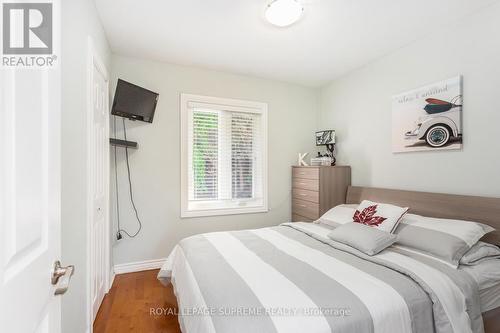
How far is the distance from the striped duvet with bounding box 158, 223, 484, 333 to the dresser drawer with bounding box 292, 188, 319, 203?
3.95ft

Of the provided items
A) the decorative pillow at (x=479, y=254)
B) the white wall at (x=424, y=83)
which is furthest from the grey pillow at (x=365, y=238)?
the white wall at (x=424, y=83)

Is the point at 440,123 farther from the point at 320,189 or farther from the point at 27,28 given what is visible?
the point at 27,28

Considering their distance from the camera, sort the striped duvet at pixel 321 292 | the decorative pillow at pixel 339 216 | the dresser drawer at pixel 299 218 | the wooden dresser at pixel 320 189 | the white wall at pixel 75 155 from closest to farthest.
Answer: the striped duvet at pixel 321 292
the white wall at pixel 75 155
the decorative pillow at pixel 339 216
the wooden dresser at pixel 320 189
the dresser drawer at pixel 299 218

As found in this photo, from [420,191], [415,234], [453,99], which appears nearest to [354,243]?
[415,234]

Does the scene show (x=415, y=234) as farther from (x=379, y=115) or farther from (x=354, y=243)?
(x=379, y=115)

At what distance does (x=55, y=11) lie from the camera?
790mm

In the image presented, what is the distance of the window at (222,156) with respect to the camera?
310 centimetres

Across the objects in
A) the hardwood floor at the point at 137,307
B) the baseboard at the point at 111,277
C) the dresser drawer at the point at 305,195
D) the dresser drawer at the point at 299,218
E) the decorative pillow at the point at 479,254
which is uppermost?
the dresser drawer at the point at 305,195

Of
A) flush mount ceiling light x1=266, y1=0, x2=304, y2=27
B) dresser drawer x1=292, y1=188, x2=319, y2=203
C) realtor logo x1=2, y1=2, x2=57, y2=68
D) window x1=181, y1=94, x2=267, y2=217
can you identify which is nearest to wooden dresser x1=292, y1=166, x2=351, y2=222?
dresser drawer x1=292, y1=188, x2=319, y2=203

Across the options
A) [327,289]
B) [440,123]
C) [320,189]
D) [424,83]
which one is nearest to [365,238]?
[327,289]

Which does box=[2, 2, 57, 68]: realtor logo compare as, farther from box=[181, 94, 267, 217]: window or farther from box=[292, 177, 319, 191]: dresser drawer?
box=[292, 177, 319, 191]: dresser drawer

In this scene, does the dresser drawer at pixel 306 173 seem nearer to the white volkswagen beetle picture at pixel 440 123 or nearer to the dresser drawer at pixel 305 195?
the dresser drawer at pixel 305 195

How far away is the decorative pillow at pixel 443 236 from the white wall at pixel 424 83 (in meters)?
0.44

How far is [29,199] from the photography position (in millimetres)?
627
